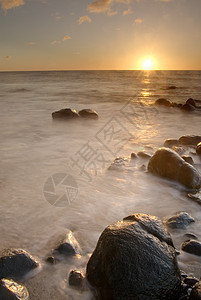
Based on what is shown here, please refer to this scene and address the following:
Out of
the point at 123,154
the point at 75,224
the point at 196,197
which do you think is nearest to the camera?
the point at 75,224

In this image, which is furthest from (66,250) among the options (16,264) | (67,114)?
(67,114)

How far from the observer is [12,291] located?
1.91 metres

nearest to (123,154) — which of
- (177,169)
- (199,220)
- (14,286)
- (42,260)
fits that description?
(177,169)

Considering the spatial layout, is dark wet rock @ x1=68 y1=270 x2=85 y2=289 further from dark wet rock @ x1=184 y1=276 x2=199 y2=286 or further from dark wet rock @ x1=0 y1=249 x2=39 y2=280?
dark wet rock @ x1=184 y1=276 x2=199 y2=286

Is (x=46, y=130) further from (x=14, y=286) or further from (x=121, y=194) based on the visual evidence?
(x=14, y=286)

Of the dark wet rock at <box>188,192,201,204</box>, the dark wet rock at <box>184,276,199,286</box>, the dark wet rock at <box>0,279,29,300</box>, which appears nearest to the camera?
the dark wet rock at <box>0,279,29,300</box>

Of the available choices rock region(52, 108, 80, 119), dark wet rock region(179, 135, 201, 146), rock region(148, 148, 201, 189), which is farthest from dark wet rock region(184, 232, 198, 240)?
rock region(52, 108, 80, 119)

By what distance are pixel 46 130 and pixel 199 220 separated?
6.14 metres

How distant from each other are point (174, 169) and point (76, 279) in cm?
265

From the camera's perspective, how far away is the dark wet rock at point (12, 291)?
186 centimetres

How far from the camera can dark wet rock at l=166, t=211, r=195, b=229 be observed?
9.74 ft

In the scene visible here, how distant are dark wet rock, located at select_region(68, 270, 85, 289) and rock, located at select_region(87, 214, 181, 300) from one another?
0.25ft

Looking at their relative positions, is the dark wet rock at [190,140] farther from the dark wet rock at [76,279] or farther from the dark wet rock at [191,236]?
the dark wet rock at [76,279]

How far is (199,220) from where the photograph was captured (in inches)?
124
